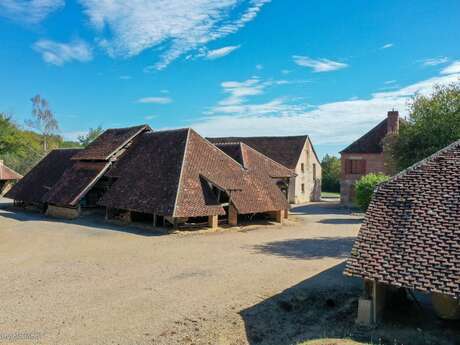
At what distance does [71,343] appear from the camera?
30.2ft

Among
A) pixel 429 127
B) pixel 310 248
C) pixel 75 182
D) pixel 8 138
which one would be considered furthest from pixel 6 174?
pixel 429 127

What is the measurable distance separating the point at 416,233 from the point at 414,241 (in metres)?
0.25

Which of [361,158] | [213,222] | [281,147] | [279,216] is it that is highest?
[281,147]

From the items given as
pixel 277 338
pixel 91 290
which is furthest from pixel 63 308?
pixel 277 338

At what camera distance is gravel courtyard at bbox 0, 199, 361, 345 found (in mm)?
10016

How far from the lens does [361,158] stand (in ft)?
134

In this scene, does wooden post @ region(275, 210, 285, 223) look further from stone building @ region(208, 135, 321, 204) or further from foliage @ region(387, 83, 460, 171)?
Result: stone building @ region(208, 135, 321, 204)

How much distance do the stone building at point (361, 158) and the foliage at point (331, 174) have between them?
20.8 meters

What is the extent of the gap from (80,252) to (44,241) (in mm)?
3532

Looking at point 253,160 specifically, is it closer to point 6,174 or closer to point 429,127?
point 429,127

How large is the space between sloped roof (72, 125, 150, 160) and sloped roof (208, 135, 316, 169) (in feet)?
59.0

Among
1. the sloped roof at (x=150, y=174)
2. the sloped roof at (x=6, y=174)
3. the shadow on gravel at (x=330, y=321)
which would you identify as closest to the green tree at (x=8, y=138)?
the sloped roof at (x=6, y=174)

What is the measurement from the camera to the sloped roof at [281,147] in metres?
44.5

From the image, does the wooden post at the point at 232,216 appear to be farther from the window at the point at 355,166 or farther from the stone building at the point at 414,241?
the window at the point at 355,166
